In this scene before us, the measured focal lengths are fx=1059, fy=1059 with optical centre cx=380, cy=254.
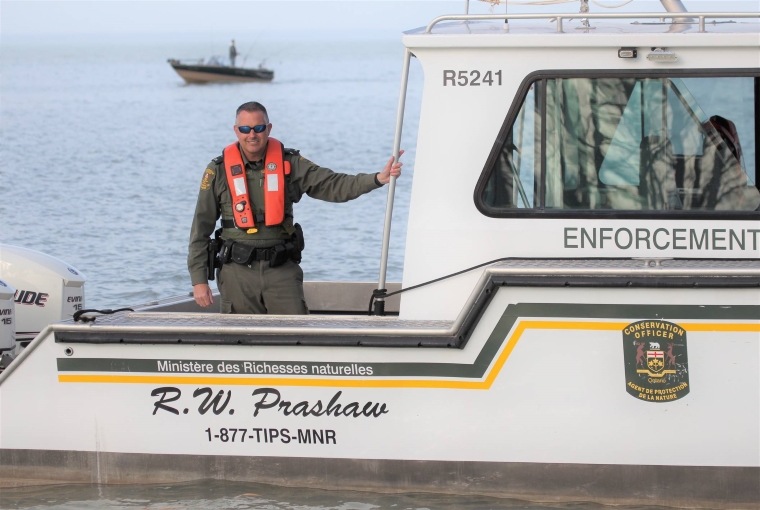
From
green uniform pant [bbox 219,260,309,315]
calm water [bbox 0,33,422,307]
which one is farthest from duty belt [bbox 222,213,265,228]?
calm water [bbox 0,33,422,307]

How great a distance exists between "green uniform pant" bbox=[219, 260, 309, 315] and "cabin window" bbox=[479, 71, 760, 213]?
118 centimetres

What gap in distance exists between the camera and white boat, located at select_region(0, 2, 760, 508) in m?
4.19

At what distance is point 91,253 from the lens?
12336 millimetres

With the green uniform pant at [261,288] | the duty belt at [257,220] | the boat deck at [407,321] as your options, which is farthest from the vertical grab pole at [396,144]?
the duty belt at [257,220]

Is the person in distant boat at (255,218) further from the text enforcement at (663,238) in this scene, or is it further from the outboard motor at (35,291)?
the text enforcement at (663,238)

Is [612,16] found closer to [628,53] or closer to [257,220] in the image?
[628,53]

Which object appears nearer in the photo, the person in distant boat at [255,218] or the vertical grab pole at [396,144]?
the vertical grab pole at [396,144]

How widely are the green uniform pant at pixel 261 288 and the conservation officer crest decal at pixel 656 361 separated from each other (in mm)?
1640

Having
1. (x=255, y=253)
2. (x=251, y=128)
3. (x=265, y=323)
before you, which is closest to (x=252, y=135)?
(x=251, y=128)

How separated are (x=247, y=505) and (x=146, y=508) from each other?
44cm

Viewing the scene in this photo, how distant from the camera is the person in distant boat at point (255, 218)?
494 centimetres

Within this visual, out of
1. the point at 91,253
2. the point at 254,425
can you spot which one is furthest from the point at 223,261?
the point at 91,253

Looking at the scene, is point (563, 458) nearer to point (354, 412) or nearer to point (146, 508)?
point (354, 412)

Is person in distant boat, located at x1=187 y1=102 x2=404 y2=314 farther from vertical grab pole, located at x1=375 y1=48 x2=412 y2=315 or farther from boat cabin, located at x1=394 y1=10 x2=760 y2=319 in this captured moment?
boat cabin, located at x1=394 y1=10 x2=760 y2=319
